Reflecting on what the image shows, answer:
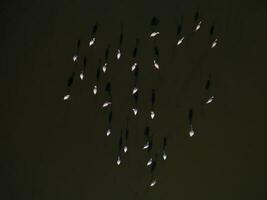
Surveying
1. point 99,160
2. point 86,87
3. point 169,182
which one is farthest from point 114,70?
point 169,182

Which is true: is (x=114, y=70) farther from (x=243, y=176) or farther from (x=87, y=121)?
(x=243, y=176)

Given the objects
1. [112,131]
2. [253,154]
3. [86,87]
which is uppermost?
[86,87]

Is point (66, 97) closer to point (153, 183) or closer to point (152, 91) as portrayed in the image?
point (152, 91)

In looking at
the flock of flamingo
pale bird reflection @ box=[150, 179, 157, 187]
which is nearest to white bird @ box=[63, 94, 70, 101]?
the flock of flamingo

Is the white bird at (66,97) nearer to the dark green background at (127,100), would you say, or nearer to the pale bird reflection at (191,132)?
the dark green background at (127,100)

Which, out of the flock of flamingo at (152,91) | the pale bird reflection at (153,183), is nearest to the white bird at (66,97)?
the flock of flamingo at (152,91)

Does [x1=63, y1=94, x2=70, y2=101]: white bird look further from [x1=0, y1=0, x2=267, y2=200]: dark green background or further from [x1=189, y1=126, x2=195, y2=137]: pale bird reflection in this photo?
[x1=189, y1=126, x2=195, y2=137]: pale bird reflection

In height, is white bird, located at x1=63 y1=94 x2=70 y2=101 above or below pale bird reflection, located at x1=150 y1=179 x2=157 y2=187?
above

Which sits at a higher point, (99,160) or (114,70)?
(114,70)
